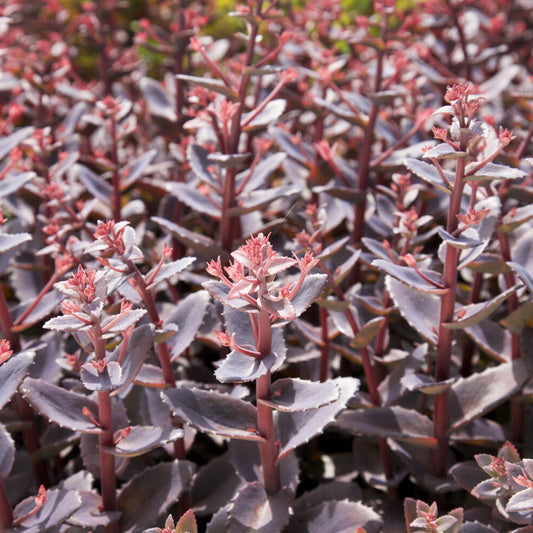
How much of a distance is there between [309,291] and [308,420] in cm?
24

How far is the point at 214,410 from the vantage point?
3.27 ft

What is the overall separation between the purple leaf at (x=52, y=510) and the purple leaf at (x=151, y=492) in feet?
0.41

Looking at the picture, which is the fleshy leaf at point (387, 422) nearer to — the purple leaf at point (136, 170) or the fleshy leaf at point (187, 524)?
the fleshy leaf at point (187, 524)

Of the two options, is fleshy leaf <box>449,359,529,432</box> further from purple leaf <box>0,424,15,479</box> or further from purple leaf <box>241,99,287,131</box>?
purple leaf <box>0,424,15,479</box>

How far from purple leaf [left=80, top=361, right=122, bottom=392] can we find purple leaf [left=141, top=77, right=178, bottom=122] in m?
1.04

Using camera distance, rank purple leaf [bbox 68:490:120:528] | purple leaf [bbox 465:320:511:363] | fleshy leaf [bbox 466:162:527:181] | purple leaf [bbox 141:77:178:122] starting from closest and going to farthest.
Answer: fleshy leaf [bbox 466:162:527:181], purple leaf [bbox 68:490:120:528], purple leaf [bbox 465:320:511:363], purple leaf [bbox 141:77:178:122]

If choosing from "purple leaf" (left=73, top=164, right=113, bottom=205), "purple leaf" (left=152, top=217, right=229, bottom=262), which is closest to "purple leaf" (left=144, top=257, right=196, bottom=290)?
"purple leaf" (left=152, top=217, right=229, bottom=262)

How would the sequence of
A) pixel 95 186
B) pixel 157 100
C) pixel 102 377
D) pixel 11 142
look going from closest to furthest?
pixel 102 377 → pixel 11 142 → pixel 95 186 → pixel 157 100

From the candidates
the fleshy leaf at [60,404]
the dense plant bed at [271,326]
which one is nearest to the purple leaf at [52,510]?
the dense plant bed at [271,326]

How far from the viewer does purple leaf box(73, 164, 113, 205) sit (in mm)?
1525

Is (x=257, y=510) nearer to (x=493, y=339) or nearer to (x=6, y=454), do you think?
(x=6, y=454)

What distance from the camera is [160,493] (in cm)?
109

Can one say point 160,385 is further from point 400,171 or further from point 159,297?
point 400,171

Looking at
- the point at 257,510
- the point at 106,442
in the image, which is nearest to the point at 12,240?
the point at 106,442
